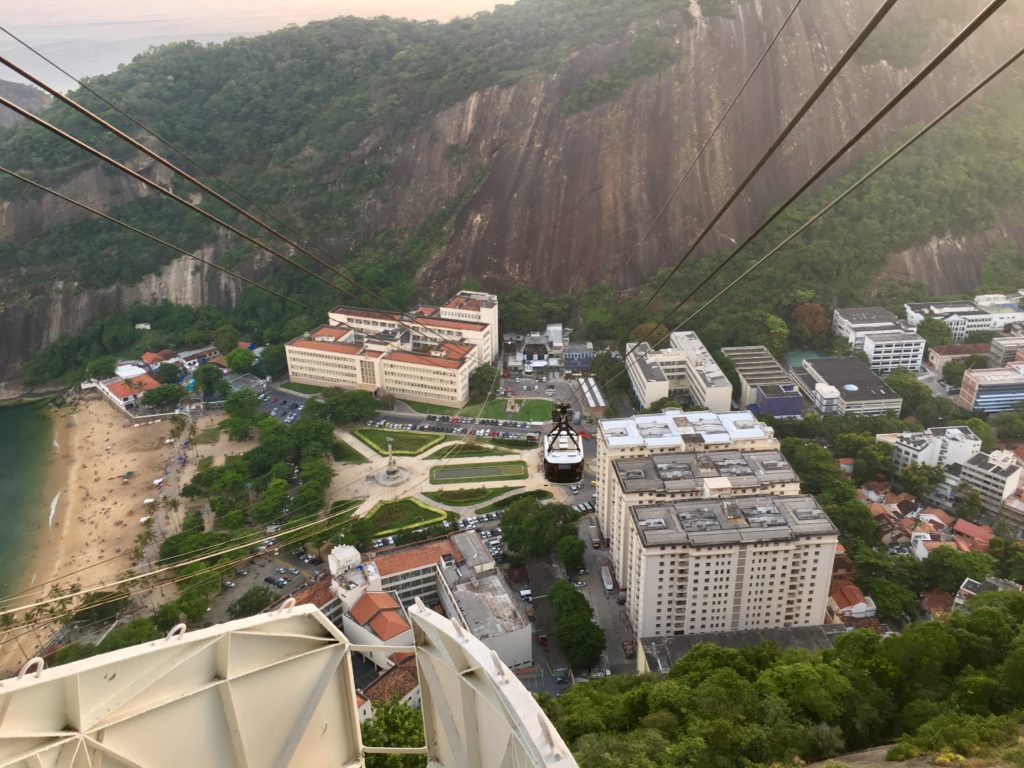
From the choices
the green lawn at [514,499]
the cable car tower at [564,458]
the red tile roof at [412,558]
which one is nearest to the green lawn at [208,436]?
the green lawn at [514,499]

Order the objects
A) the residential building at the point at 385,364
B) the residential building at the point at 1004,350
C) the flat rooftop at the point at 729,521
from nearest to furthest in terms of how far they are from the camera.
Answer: the flat rooftop at the point at 729,521 → the residential building at the point at 1004,350 → the residential building at the point at 385,364

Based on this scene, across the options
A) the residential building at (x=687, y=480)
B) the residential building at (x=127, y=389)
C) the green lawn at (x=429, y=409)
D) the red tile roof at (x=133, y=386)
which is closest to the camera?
the residential building at (x=687, y=480)

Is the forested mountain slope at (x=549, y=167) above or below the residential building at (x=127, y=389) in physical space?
above

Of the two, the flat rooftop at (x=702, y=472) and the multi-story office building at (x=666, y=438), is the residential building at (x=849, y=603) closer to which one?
the flat rooftop at (x=702, y=472)

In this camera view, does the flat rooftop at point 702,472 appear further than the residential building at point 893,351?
No

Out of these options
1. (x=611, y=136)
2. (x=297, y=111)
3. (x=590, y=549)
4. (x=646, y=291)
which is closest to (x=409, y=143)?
(x=297, y=111)

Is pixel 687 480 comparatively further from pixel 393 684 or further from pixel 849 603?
pixel 393 684

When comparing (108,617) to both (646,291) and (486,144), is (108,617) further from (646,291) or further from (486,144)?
(486,144)
